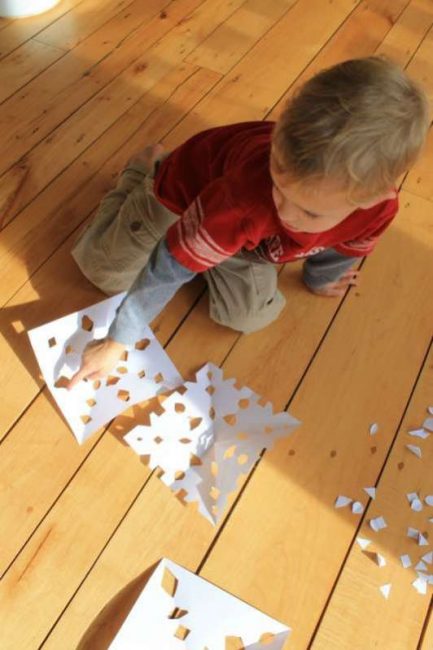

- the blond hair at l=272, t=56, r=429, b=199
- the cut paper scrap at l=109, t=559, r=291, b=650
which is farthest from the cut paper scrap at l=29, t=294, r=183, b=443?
the blond hair at l=272, t=56, r=429, b=199

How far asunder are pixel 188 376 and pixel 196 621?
1.26 ft

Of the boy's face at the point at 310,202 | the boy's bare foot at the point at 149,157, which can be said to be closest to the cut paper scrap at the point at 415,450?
the boy's face at the point at 310,202

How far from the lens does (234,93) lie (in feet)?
5.01

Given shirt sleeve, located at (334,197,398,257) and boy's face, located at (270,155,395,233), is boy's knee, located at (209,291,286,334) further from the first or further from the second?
boy's face, located at (270,155,395,233)

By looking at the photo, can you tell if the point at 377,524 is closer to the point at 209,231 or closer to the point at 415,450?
the point at 415,450

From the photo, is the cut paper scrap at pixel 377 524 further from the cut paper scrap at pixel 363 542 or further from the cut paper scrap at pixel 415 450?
the cut paper scrap at pixel 415 450

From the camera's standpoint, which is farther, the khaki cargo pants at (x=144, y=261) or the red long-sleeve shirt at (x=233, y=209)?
the khaki cargo pants at (x=144, y=261)

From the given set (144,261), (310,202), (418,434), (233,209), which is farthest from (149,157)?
(418,434)

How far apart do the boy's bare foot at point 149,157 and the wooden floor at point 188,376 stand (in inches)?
4.4

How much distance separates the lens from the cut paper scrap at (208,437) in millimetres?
961

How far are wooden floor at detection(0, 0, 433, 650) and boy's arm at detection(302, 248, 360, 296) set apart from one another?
3cm

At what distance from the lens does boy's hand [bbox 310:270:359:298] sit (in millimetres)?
1197

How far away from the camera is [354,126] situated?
621 mm

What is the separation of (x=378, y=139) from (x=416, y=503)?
618 millimetres
